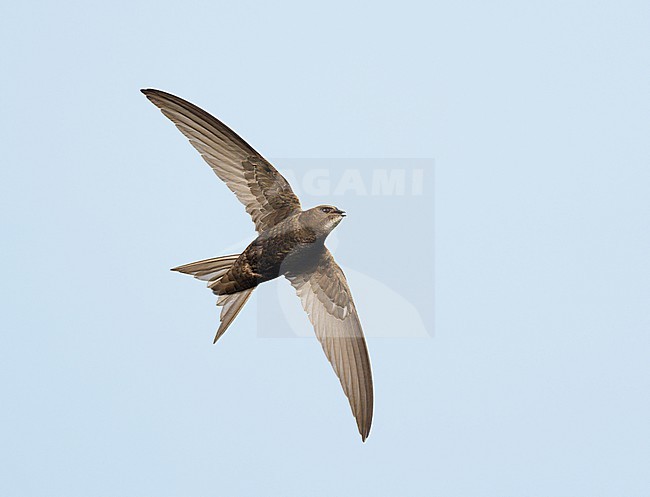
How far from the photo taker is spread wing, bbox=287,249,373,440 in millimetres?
4617

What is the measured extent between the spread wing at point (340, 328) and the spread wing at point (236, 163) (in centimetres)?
33

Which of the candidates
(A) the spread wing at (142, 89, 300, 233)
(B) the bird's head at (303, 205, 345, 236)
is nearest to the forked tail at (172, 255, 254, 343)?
(A) the spread wing at (142, 89, 300, 233)

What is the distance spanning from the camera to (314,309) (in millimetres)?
4688

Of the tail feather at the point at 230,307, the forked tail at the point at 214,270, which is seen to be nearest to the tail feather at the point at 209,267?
the forked tail at the point at 214,270

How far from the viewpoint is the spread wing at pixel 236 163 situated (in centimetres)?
443

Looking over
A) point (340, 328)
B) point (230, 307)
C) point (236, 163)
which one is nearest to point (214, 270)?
point (230, 307)

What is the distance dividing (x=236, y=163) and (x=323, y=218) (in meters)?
0.48

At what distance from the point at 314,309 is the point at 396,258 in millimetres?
527

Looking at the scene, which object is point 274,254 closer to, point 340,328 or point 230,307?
point 230,307

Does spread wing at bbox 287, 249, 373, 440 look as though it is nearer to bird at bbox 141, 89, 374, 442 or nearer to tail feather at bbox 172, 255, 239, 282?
bird at bbox 141, 89, 374, 442

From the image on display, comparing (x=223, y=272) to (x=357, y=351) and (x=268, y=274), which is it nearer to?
(x=268, y=274)

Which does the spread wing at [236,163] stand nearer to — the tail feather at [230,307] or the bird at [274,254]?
the bird at [274,254]

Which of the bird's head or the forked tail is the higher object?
the bird's head

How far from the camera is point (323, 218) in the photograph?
4367mm
